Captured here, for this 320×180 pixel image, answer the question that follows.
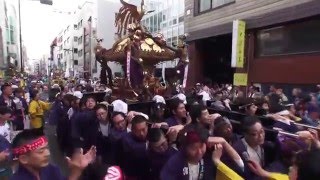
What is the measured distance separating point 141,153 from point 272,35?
1360cm

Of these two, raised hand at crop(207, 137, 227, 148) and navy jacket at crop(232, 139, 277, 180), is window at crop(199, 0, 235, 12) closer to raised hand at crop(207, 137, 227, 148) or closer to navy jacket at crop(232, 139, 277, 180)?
navy jacket at crop(232, 139, 277, 180)

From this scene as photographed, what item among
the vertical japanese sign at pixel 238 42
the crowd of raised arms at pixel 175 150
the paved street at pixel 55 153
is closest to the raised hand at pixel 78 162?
the crowd of raised arms at pixel 175 150

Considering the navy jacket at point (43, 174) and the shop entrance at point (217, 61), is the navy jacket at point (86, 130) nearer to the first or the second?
the navy jacket at point (43, 174)

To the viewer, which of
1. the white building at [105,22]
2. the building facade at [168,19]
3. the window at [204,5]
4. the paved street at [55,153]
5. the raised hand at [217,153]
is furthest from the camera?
the white building at [105,22]

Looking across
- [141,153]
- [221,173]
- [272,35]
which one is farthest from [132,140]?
[272,35]

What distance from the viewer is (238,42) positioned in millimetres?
16422

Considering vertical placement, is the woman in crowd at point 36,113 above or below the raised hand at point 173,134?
below

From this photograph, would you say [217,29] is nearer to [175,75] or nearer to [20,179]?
[175,75]

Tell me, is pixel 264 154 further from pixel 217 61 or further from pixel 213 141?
pixel 217 61

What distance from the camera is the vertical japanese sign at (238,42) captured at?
643 inches

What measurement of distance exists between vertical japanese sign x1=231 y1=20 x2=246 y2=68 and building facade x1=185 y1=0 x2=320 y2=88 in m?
0.41

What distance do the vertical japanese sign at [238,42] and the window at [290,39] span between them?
79 centimetres

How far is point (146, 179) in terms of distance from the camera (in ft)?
12.7

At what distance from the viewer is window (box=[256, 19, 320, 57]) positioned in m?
13.6
